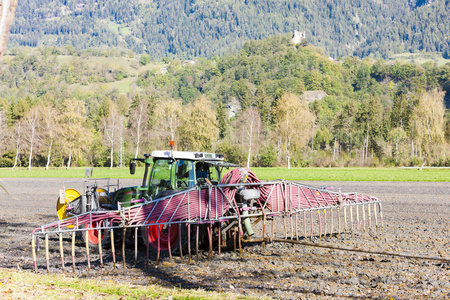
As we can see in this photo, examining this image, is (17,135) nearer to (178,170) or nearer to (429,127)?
(429,127)


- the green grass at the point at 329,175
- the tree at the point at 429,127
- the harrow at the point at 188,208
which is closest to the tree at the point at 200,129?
the green grass at the point at 329,175

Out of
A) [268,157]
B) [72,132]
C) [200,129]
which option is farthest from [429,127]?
[72,132]

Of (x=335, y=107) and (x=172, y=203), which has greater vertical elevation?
(x=335, y=107)

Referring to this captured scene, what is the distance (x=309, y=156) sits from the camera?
82.5 meters

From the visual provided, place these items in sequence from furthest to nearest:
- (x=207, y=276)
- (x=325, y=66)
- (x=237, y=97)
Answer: (x=325, y=66), (x=237, y=97), (x=207, y=276)

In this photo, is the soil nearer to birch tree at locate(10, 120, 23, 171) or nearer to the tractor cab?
the tractor cab

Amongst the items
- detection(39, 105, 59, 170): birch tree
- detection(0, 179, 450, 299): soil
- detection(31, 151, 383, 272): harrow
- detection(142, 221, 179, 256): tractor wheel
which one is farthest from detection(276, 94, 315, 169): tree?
detection(142, 221, 179, 256): tractor wheel

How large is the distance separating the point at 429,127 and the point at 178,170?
2580 inches

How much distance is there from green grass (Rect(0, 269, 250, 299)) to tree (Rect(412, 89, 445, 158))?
67771 mm

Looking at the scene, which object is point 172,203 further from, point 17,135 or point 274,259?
point 17,135

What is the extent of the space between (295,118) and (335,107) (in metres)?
84.8

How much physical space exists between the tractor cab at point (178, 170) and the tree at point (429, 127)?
64.1m

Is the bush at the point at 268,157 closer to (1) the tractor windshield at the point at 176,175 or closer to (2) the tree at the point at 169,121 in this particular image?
(2) the tree at the point at 169,121

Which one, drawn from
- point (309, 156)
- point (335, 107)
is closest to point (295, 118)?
point (309, 156)
